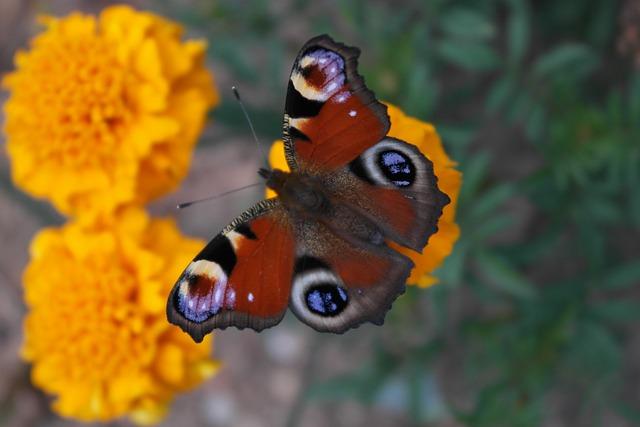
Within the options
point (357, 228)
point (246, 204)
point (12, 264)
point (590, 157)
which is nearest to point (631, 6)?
point (590, 157)

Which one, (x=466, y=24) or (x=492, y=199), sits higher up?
(x=466, y=24)

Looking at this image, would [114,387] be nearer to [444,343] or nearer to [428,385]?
[444,343]

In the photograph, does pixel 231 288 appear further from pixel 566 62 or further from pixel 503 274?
pixel 566 62

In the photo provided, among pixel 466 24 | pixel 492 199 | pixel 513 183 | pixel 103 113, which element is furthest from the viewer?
pixel 513 183

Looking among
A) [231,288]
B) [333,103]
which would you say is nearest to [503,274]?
[333,103]

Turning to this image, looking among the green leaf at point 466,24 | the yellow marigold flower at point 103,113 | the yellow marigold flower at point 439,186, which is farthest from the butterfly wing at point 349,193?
the green leaf at point 466,24
